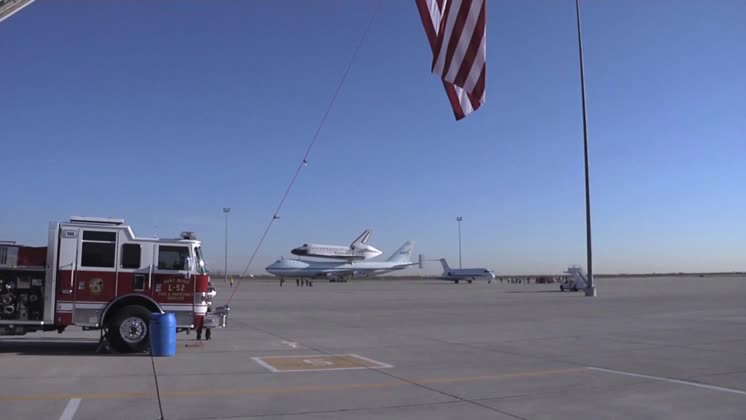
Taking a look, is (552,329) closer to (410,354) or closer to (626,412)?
(410,354)

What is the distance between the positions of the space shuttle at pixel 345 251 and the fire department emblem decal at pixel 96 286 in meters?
106

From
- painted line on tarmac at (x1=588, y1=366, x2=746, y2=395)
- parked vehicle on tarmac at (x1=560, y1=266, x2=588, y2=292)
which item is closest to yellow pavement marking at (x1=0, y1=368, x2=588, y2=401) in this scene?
painted line on tarmac at (x1=588, y1=366, x2=746, y2=395)

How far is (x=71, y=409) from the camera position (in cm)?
798

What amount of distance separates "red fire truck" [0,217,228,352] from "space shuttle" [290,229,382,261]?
105487mm

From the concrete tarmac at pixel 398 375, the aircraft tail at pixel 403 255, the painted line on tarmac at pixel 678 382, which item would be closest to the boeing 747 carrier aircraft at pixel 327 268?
the aircraft tail at pixel 403 255

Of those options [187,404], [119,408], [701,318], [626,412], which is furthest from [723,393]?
[701,318]

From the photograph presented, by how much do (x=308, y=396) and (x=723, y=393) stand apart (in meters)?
5.99

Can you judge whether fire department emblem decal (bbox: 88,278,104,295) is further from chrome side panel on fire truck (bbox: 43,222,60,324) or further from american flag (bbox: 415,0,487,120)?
american flag (bbox: 415,0,487,120)

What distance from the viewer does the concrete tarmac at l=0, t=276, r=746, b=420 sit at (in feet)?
26.8

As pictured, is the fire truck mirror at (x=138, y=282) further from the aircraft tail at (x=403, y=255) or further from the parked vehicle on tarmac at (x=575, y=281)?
the aircraft tail at (x=403, y=255)

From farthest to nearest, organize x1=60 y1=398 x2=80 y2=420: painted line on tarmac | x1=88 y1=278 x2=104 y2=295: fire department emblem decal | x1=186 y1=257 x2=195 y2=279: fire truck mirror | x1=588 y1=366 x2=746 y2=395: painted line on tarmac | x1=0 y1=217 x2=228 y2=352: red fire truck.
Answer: x1=186 y1=257 x2=195 y2=279: fire truck mirror
x1=88 y1=278 x2=104 y2=295: fire department emblem decal
x1=0 y1=217 x2=228 y2=352: red fire truck
x1=588 y1=366 x2=746 y2=395: painted line on tarmac
x1=60 y1=398 x2=80 y2=420: painted line on tarmac

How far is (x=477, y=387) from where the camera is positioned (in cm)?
981

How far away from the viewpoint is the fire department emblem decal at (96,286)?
13.6 metres

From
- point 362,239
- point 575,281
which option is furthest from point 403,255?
point 575,281
